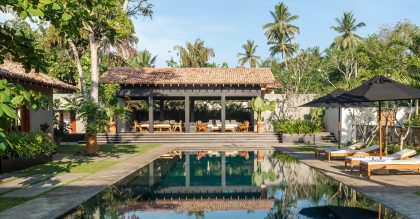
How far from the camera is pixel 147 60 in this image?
48812mm

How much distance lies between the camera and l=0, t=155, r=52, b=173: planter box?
463 inches

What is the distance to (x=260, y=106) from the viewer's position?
85.7ft

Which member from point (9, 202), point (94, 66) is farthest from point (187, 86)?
point (9, 202)

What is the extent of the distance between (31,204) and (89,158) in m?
8.37

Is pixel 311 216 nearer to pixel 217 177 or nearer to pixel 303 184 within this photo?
pixel 303 184

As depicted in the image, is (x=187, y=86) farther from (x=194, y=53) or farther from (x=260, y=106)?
(x=194, y=53)

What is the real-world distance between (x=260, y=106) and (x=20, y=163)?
1671 cm

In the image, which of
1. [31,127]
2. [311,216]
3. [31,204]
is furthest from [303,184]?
[31,127]

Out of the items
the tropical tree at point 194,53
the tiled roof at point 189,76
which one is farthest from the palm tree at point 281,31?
the tiled roof at point 189,76

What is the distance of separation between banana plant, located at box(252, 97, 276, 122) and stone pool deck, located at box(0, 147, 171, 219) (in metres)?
14.7

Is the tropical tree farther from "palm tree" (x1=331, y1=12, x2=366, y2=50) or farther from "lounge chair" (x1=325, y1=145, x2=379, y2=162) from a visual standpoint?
"lounge chair" (x1=325, y1=145, x2=379, y2=162)

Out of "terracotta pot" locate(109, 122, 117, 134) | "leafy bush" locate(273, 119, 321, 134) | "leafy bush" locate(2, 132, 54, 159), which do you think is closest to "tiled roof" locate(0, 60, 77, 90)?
"leafy bush" locate(2, 132, 54, 159)

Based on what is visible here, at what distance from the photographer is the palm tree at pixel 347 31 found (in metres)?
54.7

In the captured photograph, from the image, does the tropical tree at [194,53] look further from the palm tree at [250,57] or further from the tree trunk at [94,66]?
the tree trunk at [94,66]
